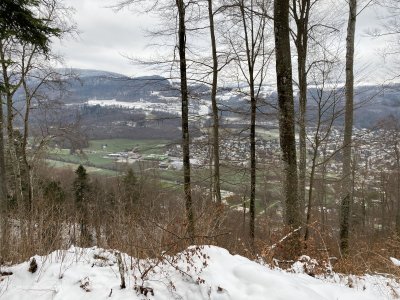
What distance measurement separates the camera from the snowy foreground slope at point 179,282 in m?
3.12

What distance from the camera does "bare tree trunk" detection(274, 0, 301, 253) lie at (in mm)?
5148

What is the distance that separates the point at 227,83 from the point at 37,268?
866 cm

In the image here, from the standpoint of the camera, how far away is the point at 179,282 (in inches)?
133

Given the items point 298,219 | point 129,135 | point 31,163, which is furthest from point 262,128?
point 129,135

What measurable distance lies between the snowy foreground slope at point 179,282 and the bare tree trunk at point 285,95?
1.87 m

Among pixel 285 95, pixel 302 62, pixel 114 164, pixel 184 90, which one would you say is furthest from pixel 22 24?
pixel 114 164

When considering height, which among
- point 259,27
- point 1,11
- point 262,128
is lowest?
point 262,128

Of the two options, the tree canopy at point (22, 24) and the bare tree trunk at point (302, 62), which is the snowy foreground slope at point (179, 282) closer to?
the tree canopy at point (22, 24)

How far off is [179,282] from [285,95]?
3.20 m

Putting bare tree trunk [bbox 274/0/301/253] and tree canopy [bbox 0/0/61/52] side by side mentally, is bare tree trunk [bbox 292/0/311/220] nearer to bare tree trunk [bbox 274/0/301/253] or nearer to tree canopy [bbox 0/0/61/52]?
bare tree trunk [bbox 274/0/301/253]

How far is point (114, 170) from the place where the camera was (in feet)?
169

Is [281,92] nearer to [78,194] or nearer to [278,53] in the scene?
[278,53]

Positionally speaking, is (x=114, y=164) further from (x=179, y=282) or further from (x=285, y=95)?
(x=179, y=282)

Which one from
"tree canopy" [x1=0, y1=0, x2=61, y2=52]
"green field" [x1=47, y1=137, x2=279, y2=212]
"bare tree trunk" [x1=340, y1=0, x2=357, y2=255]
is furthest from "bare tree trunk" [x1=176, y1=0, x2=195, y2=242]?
"bare tree trunk" [x1=340, y1=0, x2=357, y2=255]
